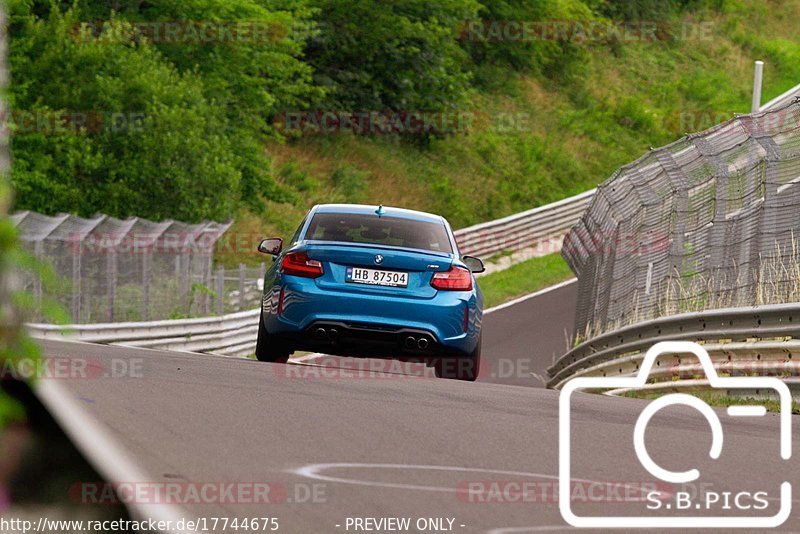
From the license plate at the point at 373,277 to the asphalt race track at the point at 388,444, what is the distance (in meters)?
0.82

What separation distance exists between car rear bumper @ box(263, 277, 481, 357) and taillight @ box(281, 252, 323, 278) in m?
0.06

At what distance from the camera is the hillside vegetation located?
1314 inches

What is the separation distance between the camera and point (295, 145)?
4772 cm

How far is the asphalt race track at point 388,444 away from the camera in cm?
581

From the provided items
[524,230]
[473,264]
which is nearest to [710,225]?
[473,264]

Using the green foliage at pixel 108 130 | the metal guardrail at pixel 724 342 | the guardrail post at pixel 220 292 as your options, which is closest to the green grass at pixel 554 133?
the green foliage at pixel 108 130

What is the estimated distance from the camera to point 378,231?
12.9 meters

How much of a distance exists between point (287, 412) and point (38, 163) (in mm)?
25190

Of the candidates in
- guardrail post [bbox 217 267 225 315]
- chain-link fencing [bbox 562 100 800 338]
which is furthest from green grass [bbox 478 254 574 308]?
chain-link fencing [bbox 562 100 800 338]

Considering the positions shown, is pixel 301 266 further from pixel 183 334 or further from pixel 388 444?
pixel 183 334

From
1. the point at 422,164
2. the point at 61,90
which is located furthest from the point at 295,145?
the point at 61,90

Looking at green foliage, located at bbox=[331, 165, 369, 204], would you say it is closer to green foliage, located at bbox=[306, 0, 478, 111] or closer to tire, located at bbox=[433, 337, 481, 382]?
green foliage, located at bbox=[306, 0, 478, 111]

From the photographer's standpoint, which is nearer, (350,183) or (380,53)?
(350,183)

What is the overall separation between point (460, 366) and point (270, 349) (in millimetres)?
1616
